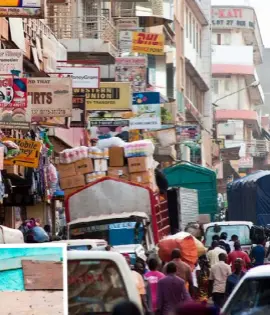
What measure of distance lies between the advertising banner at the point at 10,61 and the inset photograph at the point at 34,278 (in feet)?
54.9

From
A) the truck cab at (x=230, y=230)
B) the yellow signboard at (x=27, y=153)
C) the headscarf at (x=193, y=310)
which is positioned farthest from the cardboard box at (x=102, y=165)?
the headscarf at (x=193, y=310)

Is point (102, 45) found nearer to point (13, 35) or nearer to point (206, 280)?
point (13, 35)

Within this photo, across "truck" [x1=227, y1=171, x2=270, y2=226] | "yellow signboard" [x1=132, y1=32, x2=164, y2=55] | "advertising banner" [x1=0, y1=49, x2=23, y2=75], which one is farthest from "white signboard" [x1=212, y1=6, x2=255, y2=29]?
"advertising banner" [x1=0, y1=49, x2=23, y2=75]

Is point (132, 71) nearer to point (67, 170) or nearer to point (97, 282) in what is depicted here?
point (67, 170)

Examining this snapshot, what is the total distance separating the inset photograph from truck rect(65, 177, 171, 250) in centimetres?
1672

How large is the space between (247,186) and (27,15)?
22.0m

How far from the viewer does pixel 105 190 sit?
2869 cm

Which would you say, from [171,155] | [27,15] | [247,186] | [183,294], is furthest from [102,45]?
[183,294]

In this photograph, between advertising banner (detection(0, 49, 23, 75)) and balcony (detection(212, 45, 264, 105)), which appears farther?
balcony (detection(212, 45, 264, 105))

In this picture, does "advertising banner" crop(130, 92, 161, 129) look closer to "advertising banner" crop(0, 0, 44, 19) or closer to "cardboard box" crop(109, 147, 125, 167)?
"cardboard box" crop(109, 147, 125, 167)

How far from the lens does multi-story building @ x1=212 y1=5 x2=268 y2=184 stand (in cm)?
12669

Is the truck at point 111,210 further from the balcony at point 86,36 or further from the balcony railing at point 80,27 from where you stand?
the balcony railing at point 80,27

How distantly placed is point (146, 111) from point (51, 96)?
15.6 metres

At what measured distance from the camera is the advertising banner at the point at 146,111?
42125 millimetres
